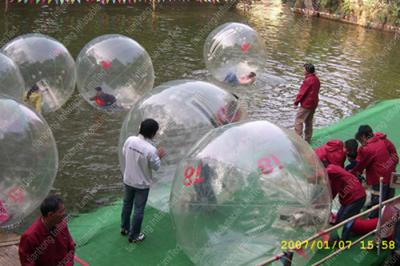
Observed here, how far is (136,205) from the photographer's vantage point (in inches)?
212

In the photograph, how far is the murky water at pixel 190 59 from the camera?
27.1 feet

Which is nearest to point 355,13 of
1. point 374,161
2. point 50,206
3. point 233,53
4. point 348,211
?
point 233,53

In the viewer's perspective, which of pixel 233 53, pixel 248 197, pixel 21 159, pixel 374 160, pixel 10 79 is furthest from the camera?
pixel 233 53

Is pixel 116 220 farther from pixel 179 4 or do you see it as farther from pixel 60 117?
pixel 179 4

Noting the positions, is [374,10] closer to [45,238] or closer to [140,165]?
[140,165]

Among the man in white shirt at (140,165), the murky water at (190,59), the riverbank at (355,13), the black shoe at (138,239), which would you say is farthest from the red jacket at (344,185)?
the riverbank at (355,13)

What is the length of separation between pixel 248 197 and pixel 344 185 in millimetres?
1656

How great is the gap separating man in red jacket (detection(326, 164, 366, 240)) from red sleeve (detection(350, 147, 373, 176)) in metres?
0.72

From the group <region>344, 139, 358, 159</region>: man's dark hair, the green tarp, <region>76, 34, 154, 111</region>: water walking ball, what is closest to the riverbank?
<region>76, 34, 154, 111</region>: water walking ball

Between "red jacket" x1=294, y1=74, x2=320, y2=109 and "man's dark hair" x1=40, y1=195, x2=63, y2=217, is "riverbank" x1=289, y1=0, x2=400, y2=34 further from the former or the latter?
"man's dark hair" x1=40, y1=195, x2=63, y2=217

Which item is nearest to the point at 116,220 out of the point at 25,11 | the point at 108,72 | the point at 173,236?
the point at 173,236

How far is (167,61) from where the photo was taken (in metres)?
14.9

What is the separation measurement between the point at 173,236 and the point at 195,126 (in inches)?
51.1

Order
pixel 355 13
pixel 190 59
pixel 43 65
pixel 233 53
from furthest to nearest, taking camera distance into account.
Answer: pixel 355 13, pixel 190 59, pixel 233 53, pixel 43 65
